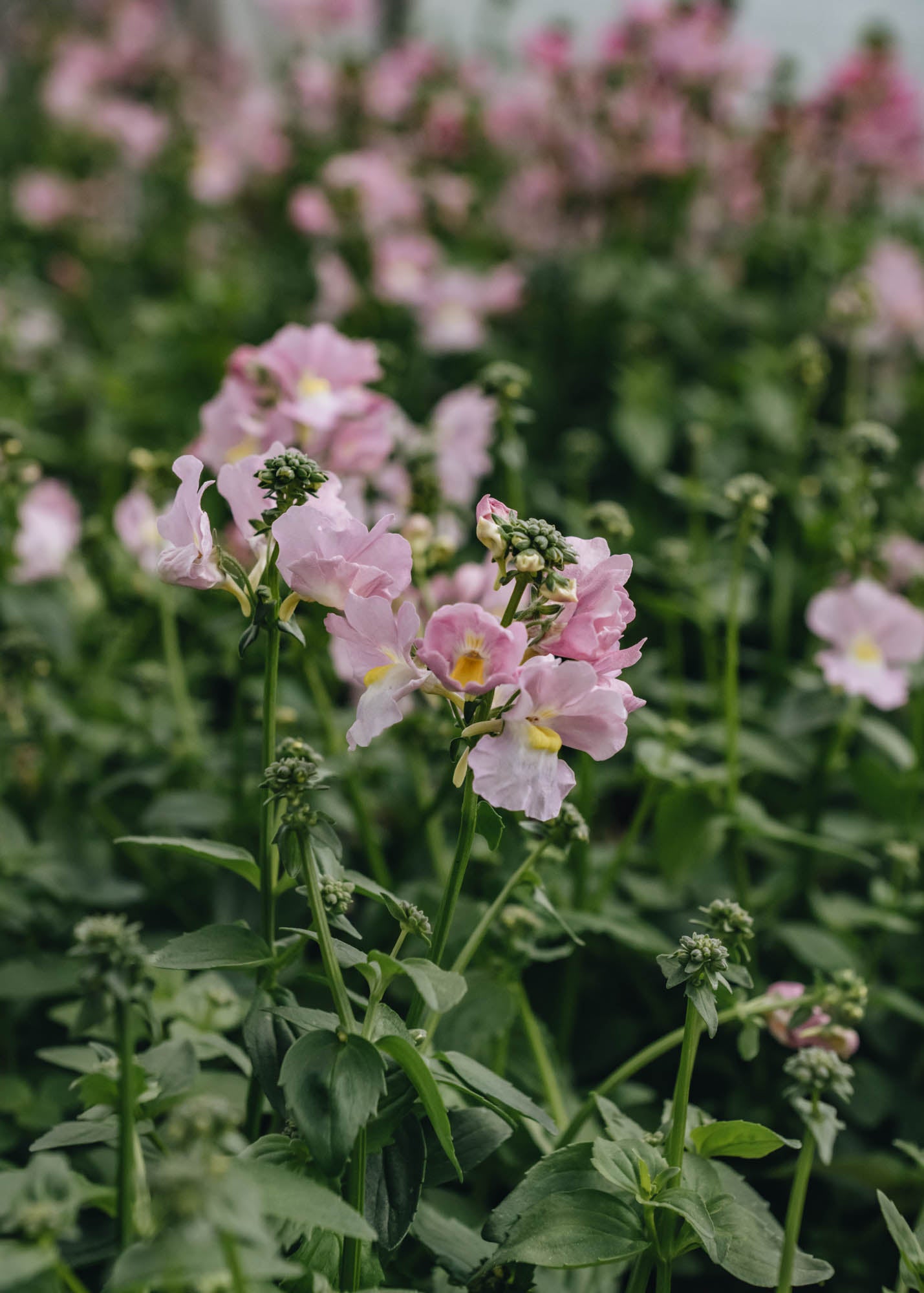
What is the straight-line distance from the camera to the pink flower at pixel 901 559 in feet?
5.49

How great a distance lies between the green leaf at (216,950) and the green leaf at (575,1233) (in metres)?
0.22

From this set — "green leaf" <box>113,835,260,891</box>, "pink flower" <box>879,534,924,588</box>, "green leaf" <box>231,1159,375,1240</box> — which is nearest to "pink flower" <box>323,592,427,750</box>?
"green leaf" <box>113,835,260,891</box>

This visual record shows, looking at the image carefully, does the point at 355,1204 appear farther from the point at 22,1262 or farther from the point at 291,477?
the point at 291,477

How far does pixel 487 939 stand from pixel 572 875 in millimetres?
248

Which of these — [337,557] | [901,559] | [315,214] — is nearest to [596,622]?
[337,557]

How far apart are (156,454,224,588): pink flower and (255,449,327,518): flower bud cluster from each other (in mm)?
45

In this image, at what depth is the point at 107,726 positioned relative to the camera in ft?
4.63

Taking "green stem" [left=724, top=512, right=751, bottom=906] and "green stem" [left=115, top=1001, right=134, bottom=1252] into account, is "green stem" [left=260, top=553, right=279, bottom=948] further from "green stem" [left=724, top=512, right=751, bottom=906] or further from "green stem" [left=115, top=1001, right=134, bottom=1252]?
"green stem" [left=724, top=512, right=751, bottom=906]

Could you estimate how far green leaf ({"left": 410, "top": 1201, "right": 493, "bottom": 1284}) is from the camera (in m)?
0.74

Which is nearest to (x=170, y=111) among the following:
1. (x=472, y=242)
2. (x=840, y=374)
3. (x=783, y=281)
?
(x=472, y=242)

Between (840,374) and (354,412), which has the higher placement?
(354,412)

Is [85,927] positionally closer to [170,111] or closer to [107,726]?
[107,726]

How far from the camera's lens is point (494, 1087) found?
0.70 m

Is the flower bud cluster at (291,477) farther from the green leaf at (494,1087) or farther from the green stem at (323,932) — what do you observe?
the green leaf at (494,1087)
